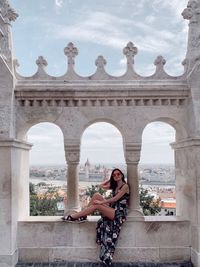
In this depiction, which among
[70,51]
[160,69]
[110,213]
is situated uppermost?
[70,51]

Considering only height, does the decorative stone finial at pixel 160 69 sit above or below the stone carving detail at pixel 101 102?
above

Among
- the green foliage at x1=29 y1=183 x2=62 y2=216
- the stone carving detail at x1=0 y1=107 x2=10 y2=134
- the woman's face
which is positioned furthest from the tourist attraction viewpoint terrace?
the green foliage at x1=29 y1=183 x2=62 y2=216

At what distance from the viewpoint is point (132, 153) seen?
5668 mm

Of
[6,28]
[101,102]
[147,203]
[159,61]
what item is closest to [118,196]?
[101,102]

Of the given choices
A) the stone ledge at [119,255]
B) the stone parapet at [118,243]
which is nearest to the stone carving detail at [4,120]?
the stone parapet at [118,243]

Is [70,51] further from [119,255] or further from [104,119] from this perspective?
[119,255]

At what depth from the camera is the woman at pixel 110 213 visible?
5367 millimetres

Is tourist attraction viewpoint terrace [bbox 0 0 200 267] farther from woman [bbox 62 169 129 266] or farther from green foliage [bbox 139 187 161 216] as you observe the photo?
green foliage [bbox 139 187 161 216]

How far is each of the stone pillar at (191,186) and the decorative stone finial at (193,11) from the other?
6.60ft

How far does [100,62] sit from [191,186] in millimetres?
2499

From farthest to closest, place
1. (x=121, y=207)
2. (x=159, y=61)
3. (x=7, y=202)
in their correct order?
1. (x=159, y=61)
2. (x=121, y=207)
3. (x=7, y=202)

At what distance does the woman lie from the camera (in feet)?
17.6

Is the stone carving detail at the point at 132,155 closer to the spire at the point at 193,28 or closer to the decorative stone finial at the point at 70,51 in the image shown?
the spire at the point at 193,28

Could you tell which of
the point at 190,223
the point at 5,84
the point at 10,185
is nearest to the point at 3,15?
the point at 5,84
